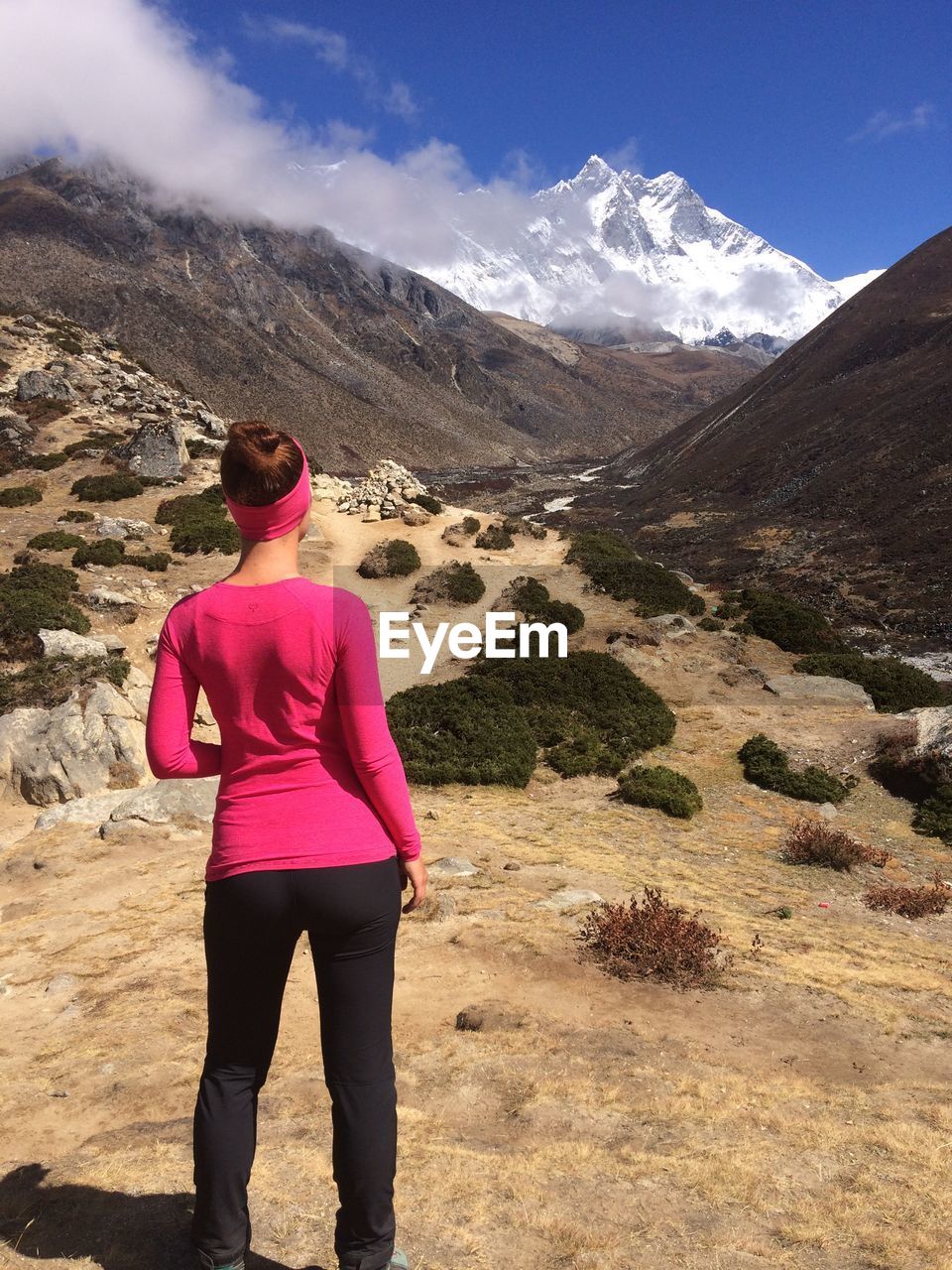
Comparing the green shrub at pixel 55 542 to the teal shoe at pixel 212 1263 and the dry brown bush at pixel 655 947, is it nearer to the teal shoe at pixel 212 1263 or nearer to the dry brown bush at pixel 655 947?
the dry brown bush at pixel 655 947

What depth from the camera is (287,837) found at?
8.20ft

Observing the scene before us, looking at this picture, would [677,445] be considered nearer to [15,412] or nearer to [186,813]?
[15,412]

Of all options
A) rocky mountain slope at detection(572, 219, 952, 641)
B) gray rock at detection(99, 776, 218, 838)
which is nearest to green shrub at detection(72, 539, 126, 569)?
gray rock at detection(99, 776, 218, 838)

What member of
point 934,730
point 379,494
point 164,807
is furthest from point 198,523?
point 934,730

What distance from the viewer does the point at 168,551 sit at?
23.9 m

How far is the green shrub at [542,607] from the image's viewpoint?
22.2 metres

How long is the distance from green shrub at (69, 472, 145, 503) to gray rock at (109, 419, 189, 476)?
3.83 feet

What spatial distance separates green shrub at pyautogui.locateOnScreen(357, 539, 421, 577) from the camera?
25609mm

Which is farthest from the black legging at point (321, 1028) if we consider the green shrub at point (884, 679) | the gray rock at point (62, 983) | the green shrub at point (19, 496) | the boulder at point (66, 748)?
the green shrub at point (19, 496)

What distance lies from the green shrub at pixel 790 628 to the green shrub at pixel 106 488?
22477mm

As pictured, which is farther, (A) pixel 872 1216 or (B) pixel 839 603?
(B) pixel 839 603

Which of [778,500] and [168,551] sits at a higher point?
[778,500]

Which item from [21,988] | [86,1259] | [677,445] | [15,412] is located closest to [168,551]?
[15,412]

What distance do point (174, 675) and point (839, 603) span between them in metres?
35.1
